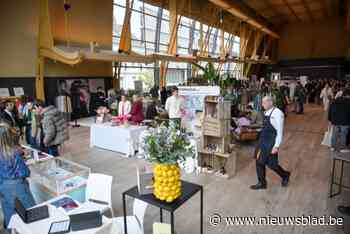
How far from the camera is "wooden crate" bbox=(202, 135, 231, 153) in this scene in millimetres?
4176

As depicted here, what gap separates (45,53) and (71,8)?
7.81ft

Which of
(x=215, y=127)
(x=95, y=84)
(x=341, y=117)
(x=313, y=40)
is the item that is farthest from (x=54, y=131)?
(x=313, y=40)

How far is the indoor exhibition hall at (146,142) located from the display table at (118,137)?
25mm

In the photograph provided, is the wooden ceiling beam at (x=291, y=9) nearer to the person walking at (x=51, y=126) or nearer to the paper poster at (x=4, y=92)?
the paper poster at (x=4, y=92)

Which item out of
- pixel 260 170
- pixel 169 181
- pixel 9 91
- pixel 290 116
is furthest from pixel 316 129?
pixel 9 91

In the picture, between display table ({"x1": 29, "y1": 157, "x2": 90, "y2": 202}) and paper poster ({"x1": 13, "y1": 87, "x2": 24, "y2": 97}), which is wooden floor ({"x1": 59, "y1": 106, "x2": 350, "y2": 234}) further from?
paper poster ({"x1": 13, "y1": 87, "x2": 24, "y2": 97})

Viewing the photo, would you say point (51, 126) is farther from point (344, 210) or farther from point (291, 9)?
point (291, 9)

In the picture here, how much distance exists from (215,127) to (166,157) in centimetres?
258

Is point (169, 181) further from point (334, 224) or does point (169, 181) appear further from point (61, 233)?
point (334, 224)

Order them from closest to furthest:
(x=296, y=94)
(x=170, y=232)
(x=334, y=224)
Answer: (x=170, y=232), (x=334, y=224), (x=296, y=94)

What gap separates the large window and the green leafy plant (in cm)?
938

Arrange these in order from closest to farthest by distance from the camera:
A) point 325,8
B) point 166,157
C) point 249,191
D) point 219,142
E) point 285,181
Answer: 1. point 166,157
2. point 249,191
3. point 285,181
4. point 219,142
5. point 325,8

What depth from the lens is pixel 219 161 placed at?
14.7 ft

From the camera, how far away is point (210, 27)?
1538 centimetres
